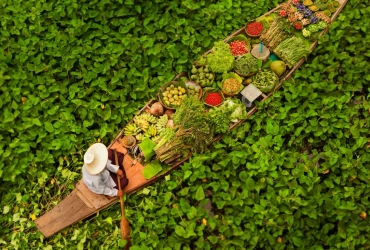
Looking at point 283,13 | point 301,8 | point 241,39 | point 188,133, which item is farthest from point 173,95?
point 301,8

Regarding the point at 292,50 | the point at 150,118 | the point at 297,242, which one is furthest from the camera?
the point at 292,50

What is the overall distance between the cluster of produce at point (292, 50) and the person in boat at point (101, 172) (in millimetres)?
3380

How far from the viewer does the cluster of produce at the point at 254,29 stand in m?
6.79

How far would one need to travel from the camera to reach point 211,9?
719 cm

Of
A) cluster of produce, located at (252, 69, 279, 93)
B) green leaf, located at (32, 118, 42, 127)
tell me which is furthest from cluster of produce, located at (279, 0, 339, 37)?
green leaf, located at (32, 118, 42, 127)

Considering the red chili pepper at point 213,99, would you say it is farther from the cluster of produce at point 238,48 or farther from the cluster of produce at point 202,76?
the cluster of produce at point 238,48

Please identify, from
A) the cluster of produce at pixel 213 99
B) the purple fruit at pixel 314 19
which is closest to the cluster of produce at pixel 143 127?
the cluster of produce at pixel 213 99

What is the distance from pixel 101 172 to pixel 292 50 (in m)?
3.84

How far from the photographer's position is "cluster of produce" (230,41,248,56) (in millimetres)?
6582

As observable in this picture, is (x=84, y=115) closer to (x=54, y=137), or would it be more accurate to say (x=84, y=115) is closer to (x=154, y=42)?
(x=54, y=137)

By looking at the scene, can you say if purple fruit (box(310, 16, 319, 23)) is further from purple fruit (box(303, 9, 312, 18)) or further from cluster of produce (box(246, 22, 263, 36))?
cluster of produce (box(246, 22, 263, 36))

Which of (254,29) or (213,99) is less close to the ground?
(254,29)

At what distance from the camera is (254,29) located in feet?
22.4

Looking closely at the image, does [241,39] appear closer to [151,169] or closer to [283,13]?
[283,13]
